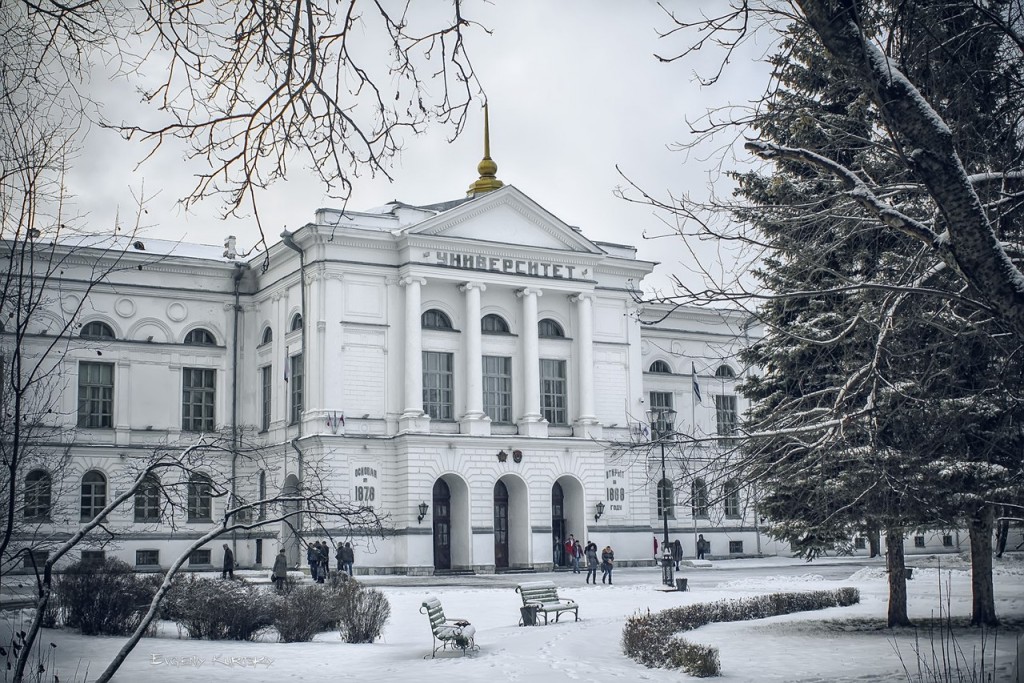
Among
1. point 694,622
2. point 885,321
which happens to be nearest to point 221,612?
point 694,622

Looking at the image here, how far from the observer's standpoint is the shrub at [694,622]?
44.0 ft

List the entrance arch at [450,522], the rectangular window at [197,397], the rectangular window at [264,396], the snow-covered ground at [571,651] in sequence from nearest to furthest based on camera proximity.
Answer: the snow-covered ground at [571,651] → the entrance arch at [450,522] → the rectangular window at [197,397] → the rectangular window at [264,396]

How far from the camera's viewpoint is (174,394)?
149 ft

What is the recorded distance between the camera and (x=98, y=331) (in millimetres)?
44188

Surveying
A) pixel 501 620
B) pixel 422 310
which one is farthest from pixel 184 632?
pixel 422 310

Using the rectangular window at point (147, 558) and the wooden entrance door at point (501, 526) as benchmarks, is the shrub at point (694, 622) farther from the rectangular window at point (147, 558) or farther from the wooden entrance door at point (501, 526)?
the rectangular window at point (147, 558)

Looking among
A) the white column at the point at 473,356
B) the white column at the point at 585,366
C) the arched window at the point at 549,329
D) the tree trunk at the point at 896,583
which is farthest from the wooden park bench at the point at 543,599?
the arched window at the point at 549,329

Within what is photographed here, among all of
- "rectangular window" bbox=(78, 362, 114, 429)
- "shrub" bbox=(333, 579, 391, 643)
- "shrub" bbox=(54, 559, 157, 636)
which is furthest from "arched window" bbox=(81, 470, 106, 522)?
"shrub" bbox=(333, 579, 391, 643)

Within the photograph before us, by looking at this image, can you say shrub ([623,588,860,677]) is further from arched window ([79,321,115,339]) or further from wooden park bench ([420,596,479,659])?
arched window ([79,321,115,339])

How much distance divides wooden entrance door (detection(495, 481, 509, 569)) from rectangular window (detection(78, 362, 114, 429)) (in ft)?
51.7

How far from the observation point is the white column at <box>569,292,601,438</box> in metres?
45.7

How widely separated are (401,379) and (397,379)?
0.51 ft

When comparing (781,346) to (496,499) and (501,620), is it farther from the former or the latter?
(496,499)

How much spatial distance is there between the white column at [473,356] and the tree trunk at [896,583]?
25658mm
